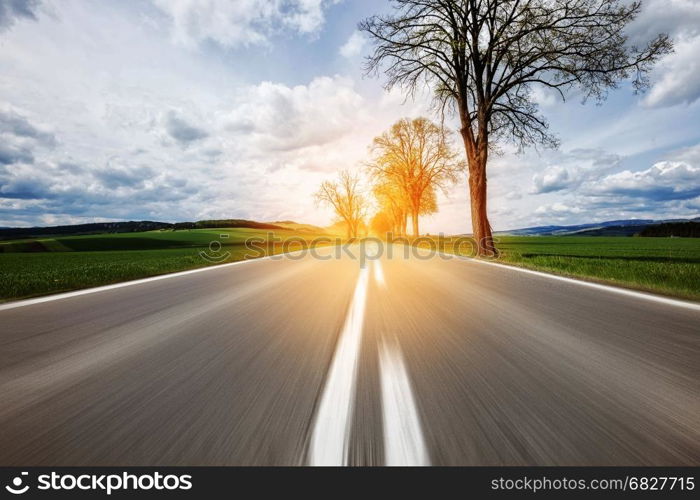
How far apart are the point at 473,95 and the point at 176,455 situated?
59.1 feet

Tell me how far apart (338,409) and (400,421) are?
1.18 feet

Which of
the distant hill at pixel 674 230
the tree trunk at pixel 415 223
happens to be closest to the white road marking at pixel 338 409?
the tree trunk at pixel 415 223

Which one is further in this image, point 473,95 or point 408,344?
point 473,95

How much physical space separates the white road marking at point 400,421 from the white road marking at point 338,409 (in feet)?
0.63

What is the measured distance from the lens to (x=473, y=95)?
16.2 meters

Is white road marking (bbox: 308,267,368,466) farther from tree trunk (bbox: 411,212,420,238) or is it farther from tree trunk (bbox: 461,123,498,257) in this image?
tree trunk (bbox: 411,212,420,238)

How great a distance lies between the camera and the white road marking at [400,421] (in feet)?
4.99

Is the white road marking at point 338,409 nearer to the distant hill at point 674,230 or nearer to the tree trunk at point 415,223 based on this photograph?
the tree trunk at point 415,223

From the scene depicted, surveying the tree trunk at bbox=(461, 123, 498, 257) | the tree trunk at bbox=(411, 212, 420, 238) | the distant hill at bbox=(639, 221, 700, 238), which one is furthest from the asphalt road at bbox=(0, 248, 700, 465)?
the distant hill at bbox=(639, 221, 700, 238)

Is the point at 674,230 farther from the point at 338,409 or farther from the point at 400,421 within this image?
the point at 338,409

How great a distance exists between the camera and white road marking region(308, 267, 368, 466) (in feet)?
5.10
